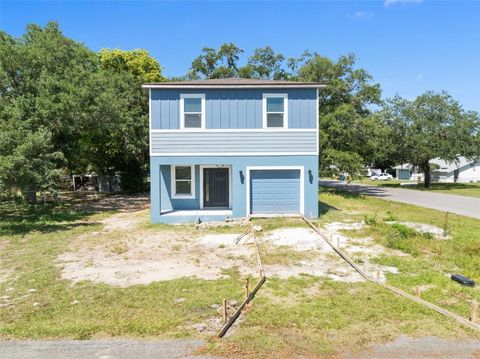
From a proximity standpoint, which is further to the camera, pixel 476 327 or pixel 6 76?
pixel 6 76

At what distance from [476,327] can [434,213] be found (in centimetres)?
1337

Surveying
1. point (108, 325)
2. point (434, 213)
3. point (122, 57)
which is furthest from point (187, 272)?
point (122, 57)

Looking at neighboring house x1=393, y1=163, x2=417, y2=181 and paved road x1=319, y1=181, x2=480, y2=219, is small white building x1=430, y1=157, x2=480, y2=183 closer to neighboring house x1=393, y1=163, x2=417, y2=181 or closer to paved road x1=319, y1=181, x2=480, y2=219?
neighboring house x1=393, y1=163, x2=417, y2=181

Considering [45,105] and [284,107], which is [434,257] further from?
[45,105]

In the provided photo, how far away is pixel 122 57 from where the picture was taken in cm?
2898

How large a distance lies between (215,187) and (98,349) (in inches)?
437

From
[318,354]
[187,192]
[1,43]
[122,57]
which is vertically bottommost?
[318,354]

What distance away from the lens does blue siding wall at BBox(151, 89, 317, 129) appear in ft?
45.2

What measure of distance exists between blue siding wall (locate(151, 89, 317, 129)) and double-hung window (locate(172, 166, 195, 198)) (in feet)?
6.57

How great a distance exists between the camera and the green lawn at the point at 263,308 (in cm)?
464

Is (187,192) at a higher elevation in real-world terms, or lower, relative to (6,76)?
lower

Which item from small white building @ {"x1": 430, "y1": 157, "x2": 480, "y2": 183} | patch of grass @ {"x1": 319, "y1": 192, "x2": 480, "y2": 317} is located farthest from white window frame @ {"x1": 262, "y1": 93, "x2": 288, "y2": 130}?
small white building @ {"x1": 430, "y1": 157, "x2": 480, "y2": 183}

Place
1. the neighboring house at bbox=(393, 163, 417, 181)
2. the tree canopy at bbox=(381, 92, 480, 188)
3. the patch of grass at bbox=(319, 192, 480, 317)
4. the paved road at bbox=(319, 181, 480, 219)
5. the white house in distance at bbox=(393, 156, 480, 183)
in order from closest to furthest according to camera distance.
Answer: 1. the patch of grass at bbox=(319, 192, 480, 317)
2. the paved road at bbox=(319, 181, 480, 219)
3. the tree canopy at bbox=(381, 92, 480, 188)
4. the white house in distance at bbox=(393, 156, 480, 183)
5. the neighboring house at bbox=(393, 163, 417, 181)

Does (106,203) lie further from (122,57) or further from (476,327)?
(476,327)
